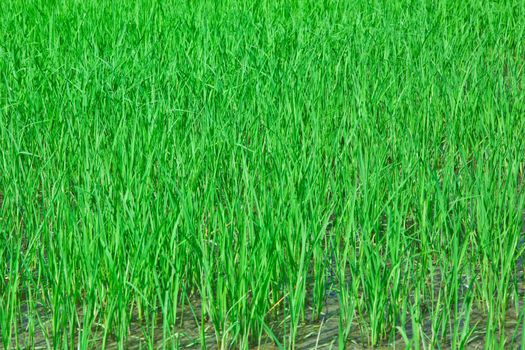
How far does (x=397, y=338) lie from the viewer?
223 centimetres

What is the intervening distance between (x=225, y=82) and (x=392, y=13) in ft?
5.47

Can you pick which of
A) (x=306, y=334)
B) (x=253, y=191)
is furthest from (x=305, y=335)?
(x=253, y=191)

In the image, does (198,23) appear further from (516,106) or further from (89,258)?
(89,258)

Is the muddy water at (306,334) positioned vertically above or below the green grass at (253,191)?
below

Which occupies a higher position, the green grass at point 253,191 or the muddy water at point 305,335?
the green grass at point 253,191

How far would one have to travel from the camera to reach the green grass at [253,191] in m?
2.17

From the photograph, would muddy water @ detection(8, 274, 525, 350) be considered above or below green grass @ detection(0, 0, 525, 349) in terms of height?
below

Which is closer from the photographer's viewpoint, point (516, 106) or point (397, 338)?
point (397, 338)

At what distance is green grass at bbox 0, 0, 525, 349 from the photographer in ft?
7.11

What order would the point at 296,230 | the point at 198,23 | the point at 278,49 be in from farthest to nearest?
the point at 198,23 < the point at 278,49 < the point at 296,230

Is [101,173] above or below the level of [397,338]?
above

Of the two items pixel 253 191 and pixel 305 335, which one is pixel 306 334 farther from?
pixel 253 191

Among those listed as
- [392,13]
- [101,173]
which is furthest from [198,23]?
[101,173]

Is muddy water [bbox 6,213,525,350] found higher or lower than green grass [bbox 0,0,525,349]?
lower
